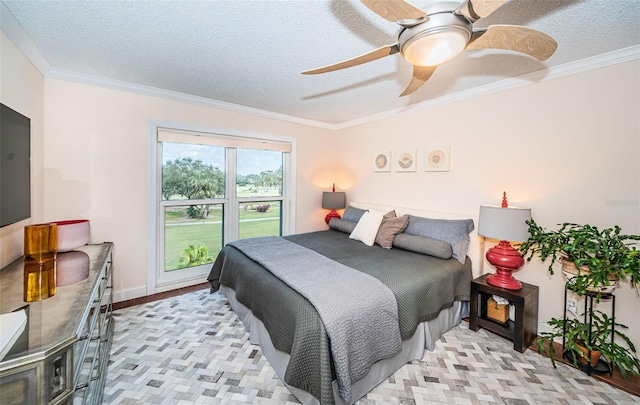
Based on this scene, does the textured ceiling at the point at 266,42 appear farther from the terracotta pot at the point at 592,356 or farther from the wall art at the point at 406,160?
the terracotta pot at the point at 592,356

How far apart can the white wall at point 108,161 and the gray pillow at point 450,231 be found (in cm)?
290

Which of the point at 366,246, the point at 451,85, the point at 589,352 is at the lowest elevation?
the point at 589,352

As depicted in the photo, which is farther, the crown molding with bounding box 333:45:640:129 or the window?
the window

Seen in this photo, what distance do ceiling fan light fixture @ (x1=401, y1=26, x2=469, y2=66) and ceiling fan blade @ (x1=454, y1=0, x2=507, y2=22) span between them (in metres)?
0.06

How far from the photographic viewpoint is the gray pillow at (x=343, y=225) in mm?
3453

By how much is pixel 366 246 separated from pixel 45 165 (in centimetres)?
327

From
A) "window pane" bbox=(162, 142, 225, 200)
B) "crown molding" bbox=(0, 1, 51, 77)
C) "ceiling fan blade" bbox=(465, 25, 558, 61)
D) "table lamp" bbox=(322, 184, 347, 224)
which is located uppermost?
"crown molding" bbox=(0, 1, 51, 77)

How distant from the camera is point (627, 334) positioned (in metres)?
1.93

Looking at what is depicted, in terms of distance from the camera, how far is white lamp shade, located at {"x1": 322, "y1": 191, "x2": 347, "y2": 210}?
165 inches

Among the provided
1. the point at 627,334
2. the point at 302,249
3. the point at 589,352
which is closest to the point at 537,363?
the point at 589,352

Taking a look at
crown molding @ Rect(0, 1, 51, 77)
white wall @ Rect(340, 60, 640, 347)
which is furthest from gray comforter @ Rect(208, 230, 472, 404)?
crown molding @ Rect(0, 1, 51, 77)

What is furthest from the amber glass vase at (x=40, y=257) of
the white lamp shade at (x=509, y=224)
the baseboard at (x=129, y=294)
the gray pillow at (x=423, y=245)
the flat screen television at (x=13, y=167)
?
the white lamp shade at (x=509, y=224)

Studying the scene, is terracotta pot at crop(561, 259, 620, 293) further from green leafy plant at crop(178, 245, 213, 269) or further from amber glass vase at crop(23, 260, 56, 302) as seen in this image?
green leafy plant at crop(178, 245, 213, 269)

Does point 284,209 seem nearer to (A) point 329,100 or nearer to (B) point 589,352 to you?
(A) point 329,100
